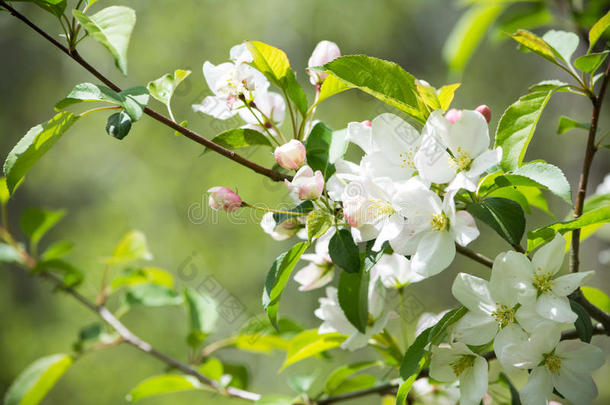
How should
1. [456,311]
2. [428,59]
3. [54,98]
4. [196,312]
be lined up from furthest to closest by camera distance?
[428,59]
[54,98]
[196,312]
[456,311]

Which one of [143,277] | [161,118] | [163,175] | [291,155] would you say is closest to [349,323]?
[291,155]

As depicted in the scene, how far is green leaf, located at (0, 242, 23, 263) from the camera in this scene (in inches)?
52.5

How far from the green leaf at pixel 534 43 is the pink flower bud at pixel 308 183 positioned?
30cm

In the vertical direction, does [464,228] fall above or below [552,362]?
above

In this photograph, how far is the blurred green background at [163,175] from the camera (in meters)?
5.64

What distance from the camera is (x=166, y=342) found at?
5926 mm

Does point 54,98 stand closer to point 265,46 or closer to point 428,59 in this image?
point 428,59

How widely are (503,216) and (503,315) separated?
0.12 m

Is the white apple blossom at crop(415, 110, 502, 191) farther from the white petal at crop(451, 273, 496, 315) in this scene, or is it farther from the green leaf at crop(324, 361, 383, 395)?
the green leaf at crop(324, 361, 383, 395)

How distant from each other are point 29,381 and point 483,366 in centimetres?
111

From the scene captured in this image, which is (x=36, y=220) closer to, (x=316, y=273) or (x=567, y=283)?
(x=316, y=273)

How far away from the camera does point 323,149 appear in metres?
0.72

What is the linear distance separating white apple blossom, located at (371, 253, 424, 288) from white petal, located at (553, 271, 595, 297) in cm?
25

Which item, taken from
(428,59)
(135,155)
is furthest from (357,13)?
(135,155)
